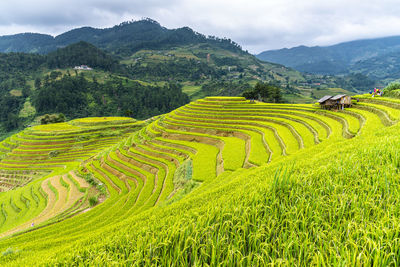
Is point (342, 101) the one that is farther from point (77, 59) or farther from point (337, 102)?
point (77, 59)

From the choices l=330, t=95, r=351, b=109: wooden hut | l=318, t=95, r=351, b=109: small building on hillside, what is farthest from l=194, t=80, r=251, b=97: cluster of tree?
l=330, t=95, r=351, b=109: wooden hut

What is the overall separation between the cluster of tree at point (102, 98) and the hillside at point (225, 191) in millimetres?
59795

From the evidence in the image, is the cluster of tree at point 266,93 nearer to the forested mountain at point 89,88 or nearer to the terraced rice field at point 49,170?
the terraced rice field at point 49,170

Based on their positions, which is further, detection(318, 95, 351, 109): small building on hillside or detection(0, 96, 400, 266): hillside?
detection(318, 95, 351, 109): small building on hillside

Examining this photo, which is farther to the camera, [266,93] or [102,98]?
[102,98]

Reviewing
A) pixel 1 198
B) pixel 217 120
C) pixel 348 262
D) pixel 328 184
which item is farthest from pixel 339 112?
pixel 1 198

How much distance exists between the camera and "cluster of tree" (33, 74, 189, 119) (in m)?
104

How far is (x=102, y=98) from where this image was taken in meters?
118

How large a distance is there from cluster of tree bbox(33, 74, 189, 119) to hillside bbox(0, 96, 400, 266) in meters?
59.8

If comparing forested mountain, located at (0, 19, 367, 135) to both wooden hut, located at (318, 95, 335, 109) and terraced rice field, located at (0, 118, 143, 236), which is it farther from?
wooden hut, located at (318, 95, 335, 109)

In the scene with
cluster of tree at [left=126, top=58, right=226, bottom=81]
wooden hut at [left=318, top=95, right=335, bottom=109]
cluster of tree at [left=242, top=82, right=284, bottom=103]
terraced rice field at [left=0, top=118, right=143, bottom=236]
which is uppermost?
cluster of tree at [left=126, top=58, right=226, bottom=81]

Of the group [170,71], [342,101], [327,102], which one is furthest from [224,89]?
[342,101]

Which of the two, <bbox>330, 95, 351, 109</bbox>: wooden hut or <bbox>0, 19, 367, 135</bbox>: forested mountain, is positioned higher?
<bbox>0, 19, 367, 135</bbox>: forested mountain

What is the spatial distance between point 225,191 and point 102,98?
428 ft
